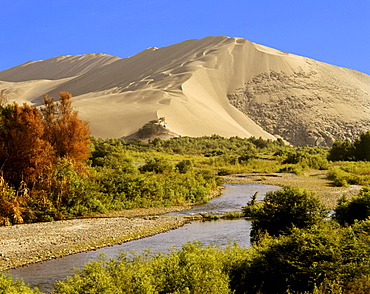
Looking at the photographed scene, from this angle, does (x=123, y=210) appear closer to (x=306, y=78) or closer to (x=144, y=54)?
(x=306, y=78)

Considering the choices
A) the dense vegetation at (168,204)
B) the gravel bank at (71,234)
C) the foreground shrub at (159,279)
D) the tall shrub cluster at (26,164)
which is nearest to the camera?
the foreground shrub at (159,279)

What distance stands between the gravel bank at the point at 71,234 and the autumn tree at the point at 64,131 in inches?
142

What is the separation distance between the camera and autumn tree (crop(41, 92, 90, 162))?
67.1ft

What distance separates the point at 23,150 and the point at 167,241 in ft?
24.3

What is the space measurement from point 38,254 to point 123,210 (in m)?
7.95

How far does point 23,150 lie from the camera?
1819 cm

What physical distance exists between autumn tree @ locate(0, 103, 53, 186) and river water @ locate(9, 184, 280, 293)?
6044 millimetres

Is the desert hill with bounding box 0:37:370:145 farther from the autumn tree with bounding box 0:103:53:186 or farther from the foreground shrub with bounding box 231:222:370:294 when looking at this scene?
the foreground shrub with bounding box 231:222:370:294

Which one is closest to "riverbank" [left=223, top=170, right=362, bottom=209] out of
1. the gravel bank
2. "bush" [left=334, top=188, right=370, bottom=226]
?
"bush" [left=334, top=188, right=370, bottom=226]

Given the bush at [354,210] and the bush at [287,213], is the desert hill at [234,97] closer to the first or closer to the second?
the bush at [354,210]

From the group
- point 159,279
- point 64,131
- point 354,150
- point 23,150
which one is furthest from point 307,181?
point 159,279

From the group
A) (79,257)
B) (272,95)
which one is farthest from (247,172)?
(272,95)

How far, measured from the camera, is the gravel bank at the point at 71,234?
1251 cm

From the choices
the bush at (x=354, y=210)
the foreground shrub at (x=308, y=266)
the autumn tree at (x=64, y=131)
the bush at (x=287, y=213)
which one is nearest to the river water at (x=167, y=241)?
the bush at (x=287, y=213)
